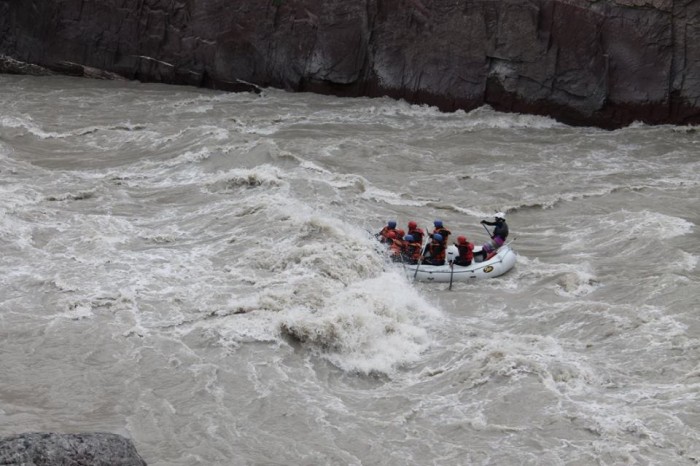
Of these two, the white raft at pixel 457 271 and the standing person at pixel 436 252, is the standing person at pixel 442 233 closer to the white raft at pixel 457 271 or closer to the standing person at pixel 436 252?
the standing person at pixel 436 252

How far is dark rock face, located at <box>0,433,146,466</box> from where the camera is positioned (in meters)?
7.25

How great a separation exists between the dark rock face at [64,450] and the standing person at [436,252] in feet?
A: 28.4

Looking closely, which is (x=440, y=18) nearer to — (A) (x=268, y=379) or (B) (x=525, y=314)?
(B) (x=525, y=314)

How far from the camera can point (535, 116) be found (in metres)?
25.7

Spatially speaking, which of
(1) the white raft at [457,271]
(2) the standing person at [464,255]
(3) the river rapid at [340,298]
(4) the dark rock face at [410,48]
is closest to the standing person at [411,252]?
(1) the white raft at [457,271]

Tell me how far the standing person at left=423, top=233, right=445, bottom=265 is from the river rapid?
0.62 m

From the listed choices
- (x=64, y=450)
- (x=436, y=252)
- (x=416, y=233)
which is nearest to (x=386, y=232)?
(x=416, y=233)

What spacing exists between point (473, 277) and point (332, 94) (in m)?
13.0

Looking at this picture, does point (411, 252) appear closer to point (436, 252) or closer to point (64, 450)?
point (436, 252)

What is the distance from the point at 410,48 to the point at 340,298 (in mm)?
13833

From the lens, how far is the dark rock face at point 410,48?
24594 millimetres

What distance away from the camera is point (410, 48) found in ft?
86.4

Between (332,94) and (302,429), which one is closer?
(302,429)

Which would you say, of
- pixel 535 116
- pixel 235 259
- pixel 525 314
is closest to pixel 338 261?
pixel 235 259
